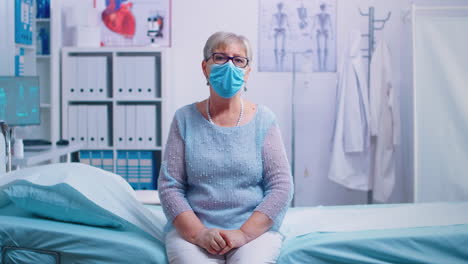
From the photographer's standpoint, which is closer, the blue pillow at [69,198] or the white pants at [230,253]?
the white pants at [230,253]

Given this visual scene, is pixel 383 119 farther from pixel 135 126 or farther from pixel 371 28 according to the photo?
pixel 135 126

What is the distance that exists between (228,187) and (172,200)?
0.19 m

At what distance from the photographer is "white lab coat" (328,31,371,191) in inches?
158

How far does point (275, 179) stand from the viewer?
1.91 meters

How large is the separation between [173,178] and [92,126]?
8.02ft

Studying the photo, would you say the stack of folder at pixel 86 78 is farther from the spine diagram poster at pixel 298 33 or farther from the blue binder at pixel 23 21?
the spine diagram poster at pixel 298 33

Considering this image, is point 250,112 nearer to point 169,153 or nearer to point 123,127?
point 169,153

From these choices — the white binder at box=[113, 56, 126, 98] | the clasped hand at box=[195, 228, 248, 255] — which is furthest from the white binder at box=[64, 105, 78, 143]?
the clasped hand at box=[195, 228, 248, 255]

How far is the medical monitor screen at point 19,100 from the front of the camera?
3.47m

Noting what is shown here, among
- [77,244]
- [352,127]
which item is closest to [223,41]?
[77,244]

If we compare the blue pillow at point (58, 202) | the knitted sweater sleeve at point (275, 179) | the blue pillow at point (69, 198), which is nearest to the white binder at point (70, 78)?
the blue pillow at point (69, 198)

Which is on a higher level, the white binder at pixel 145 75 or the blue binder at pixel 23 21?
the blue binder at pixel 23 21

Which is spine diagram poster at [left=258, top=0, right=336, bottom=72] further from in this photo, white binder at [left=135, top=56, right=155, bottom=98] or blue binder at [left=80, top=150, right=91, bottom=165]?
blue binder at [left=80, top=150, right=91, bottom=165]

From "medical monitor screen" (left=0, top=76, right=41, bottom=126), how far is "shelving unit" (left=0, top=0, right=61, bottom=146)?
0.50 feet
